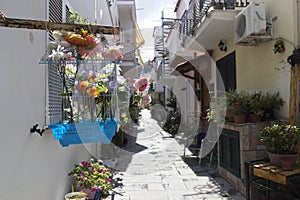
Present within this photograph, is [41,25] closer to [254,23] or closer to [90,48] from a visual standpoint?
[90,48]

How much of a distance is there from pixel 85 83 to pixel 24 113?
0.67 metres

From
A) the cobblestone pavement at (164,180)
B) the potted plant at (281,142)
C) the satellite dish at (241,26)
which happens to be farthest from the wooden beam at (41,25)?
the satellite dish at (241,26)

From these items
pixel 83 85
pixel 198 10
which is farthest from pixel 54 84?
pixel 198 10

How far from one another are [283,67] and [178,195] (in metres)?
3.08

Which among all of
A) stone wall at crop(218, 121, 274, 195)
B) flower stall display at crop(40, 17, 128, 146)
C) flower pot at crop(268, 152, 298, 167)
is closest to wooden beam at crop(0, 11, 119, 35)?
flower stall display at crop(40, 17, 128, 146)

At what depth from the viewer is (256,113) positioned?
488 cm

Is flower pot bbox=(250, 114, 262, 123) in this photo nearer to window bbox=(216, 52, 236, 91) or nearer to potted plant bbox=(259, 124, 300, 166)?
potted plant bbox=(259, 124, 300, 166)

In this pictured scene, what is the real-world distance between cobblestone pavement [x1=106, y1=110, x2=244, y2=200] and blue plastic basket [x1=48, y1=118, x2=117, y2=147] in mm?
2636

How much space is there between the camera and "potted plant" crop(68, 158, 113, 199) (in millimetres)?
4126

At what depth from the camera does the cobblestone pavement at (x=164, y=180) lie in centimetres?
487

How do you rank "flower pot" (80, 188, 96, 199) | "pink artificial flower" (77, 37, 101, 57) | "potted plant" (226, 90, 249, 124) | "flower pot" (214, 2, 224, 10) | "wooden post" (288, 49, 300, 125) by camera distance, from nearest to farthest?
"pink artificial flower" (77, 37, 101, 57) < "flower pot" (80, 188, 96, 199) < "wooden post" (288, 49, 300, 125) < "potted plant" (226, 90, 249, 124) < "flower pot" (214, 2, 224, 10)

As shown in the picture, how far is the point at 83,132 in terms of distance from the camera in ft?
7.91

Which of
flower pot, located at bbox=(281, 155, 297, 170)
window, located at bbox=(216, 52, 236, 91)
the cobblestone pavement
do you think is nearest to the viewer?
flower pot, located at bbox=(281, 155, 297, 170)

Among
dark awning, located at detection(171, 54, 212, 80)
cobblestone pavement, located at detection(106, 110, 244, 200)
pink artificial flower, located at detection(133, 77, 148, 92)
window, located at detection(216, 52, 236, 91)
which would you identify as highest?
dark awning, located at detection(171, 54, 212, 80)
